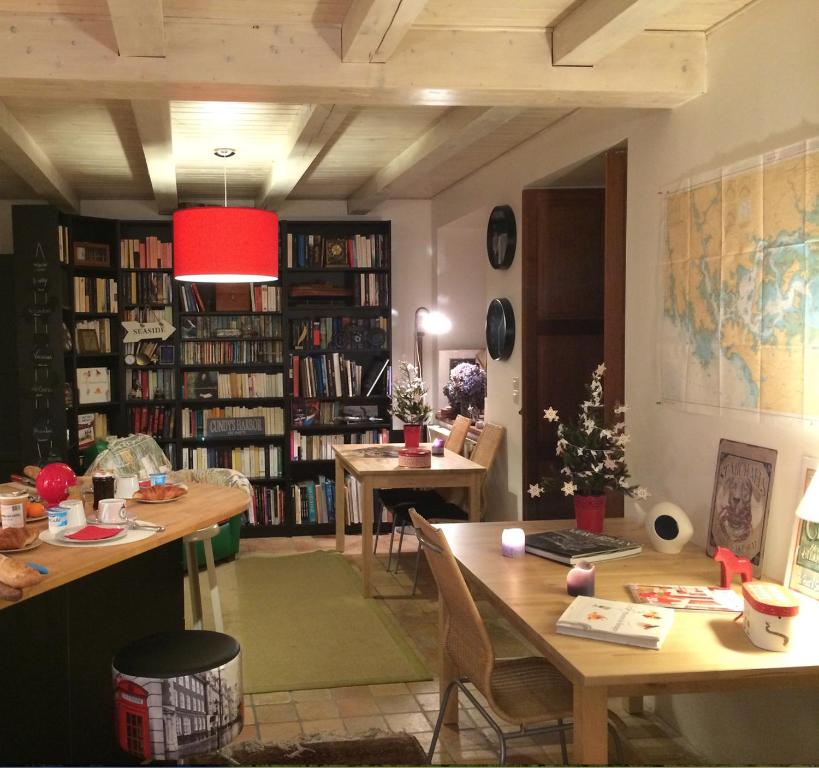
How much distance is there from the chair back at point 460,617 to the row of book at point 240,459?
4.17 metres

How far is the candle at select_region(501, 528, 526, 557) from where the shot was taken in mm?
3213

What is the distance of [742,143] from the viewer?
3078mm

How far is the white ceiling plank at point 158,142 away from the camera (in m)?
3.97

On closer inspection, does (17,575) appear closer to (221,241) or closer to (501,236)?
(221,241)

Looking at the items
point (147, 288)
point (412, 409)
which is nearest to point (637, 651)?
point (412, 409)

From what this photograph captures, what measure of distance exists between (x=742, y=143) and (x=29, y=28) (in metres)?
2.41

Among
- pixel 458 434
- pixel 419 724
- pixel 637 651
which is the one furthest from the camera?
pixel 458 434

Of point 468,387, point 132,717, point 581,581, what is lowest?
point 132,717

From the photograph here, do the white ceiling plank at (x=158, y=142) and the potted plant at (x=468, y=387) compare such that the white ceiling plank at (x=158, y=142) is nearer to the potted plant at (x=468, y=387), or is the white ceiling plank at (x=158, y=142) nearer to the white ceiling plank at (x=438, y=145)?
the white ceiling plank at (x=438, y=145)

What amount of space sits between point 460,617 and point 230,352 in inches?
183

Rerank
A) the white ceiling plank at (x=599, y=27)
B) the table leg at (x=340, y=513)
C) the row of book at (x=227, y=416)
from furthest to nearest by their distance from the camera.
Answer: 1. the row of book at (x=227, y=416)
2. the table leg at (x=340, y=513)
3. the white ceiling plank at (x=599, y=27)

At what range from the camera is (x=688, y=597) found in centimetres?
270

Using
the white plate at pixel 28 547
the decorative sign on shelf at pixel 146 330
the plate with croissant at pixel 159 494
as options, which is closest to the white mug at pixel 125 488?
the plate with croissant at pixel 159 494

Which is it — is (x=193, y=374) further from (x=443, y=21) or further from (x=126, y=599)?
(x=443, y=21)
